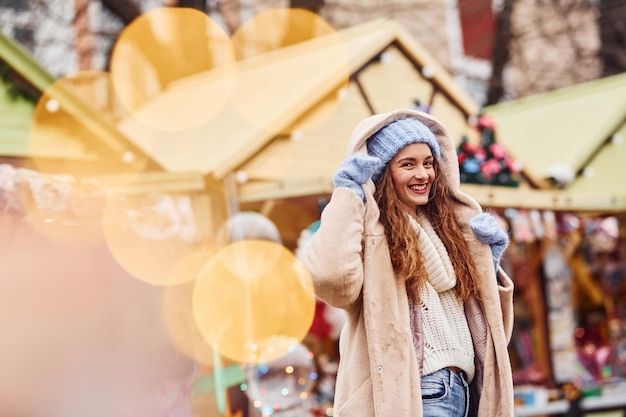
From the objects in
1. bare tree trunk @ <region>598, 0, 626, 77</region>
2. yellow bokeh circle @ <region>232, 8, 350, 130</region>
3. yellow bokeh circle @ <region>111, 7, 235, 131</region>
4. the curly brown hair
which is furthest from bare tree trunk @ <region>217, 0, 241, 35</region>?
the curly brown hair

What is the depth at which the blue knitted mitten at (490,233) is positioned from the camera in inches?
108

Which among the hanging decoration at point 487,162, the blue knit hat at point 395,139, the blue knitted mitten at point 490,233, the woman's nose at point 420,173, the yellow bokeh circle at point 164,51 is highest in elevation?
the yellow bokeh circle at point 164,51

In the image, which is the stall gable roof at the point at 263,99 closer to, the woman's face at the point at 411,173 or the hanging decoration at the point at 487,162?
the hanging decoration at the point at 487,162

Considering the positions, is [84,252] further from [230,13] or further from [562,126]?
[230,13]

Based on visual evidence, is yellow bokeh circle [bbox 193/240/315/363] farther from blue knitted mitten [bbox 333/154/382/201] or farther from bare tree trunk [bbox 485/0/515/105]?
bare tree trunk [bbox 485/0/515/105]

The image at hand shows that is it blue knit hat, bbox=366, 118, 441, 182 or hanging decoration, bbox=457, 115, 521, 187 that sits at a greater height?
hanging decoration, bbox=457, 115, 521, 187

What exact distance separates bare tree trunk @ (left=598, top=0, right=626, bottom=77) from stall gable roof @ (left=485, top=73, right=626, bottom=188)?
19.9 ft

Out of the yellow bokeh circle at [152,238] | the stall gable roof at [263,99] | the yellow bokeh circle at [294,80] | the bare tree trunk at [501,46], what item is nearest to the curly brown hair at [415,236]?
the yellow bokeh circle at [152,238]

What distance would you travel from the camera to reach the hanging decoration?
7.04 metres

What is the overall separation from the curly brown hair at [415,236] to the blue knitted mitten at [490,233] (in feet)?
0.22

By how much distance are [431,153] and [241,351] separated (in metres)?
3.35

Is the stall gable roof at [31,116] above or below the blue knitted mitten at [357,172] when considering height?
above

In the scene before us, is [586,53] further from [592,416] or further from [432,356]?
[432,356]

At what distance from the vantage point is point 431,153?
9.08 ft
